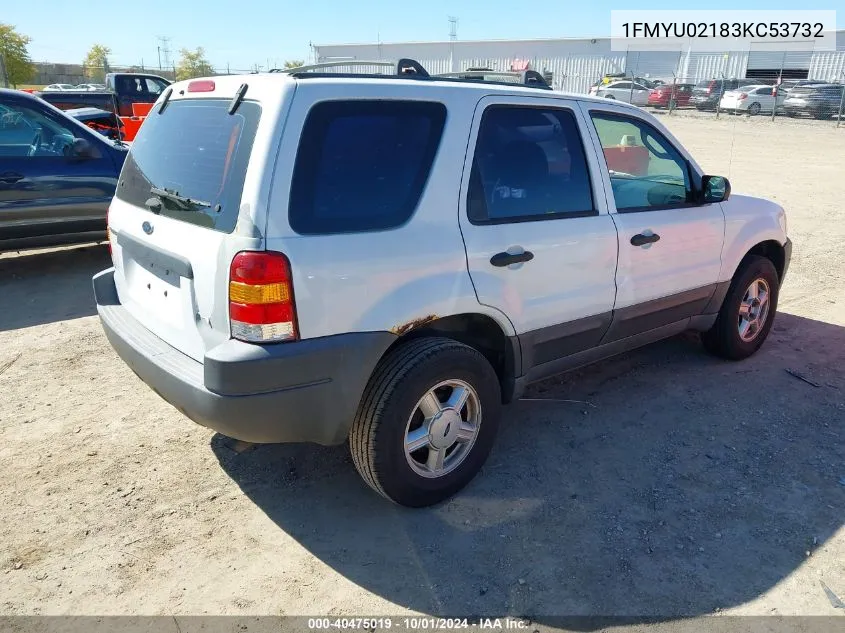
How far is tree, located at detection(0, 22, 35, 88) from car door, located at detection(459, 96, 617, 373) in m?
44.8

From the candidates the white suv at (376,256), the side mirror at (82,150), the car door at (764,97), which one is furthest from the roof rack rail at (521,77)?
the car door at (764,97)

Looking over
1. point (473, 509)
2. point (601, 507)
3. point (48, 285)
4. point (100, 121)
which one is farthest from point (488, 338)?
point (100, 121)

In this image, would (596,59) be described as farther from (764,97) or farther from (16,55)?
(16,55)

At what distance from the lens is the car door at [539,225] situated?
295cm

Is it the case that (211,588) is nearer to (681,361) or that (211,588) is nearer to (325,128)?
(325,128)

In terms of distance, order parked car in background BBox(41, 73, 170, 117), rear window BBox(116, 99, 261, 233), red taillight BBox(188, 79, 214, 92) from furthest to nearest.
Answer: parked car in background BBox(41, 73, 170, 117) → red taillight BBox(188, 79, 214, 92) → rear window BBox(116, 99, 261, 233)

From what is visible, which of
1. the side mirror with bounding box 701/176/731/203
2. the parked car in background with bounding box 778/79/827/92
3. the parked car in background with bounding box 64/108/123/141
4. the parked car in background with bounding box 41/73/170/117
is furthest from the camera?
the parked car in background with bounding box 778/79/827/92

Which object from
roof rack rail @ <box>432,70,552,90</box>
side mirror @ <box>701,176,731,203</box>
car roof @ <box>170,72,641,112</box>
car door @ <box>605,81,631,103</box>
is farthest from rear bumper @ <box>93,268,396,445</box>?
car door @ <box>605,81,631,103</box>

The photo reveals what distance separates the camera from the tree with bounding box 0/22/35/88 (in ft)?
127

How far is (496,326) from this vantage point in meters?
3.15

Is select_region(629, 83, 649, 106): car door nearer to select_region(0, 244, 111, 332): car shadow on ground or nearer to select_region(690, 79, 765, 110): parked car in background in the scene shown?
select_region(690, 79, 765, 110): parked car in background

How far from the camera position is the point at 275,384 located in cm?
244

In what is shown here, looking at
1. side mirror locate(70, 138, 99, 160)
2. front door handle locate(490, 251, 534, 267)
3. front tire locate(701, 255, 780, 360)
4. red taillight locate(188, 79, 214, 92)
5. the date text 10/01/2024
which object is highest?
red taillight locate(188, 79, 214, 92)

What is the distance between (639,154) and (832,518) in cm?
228
